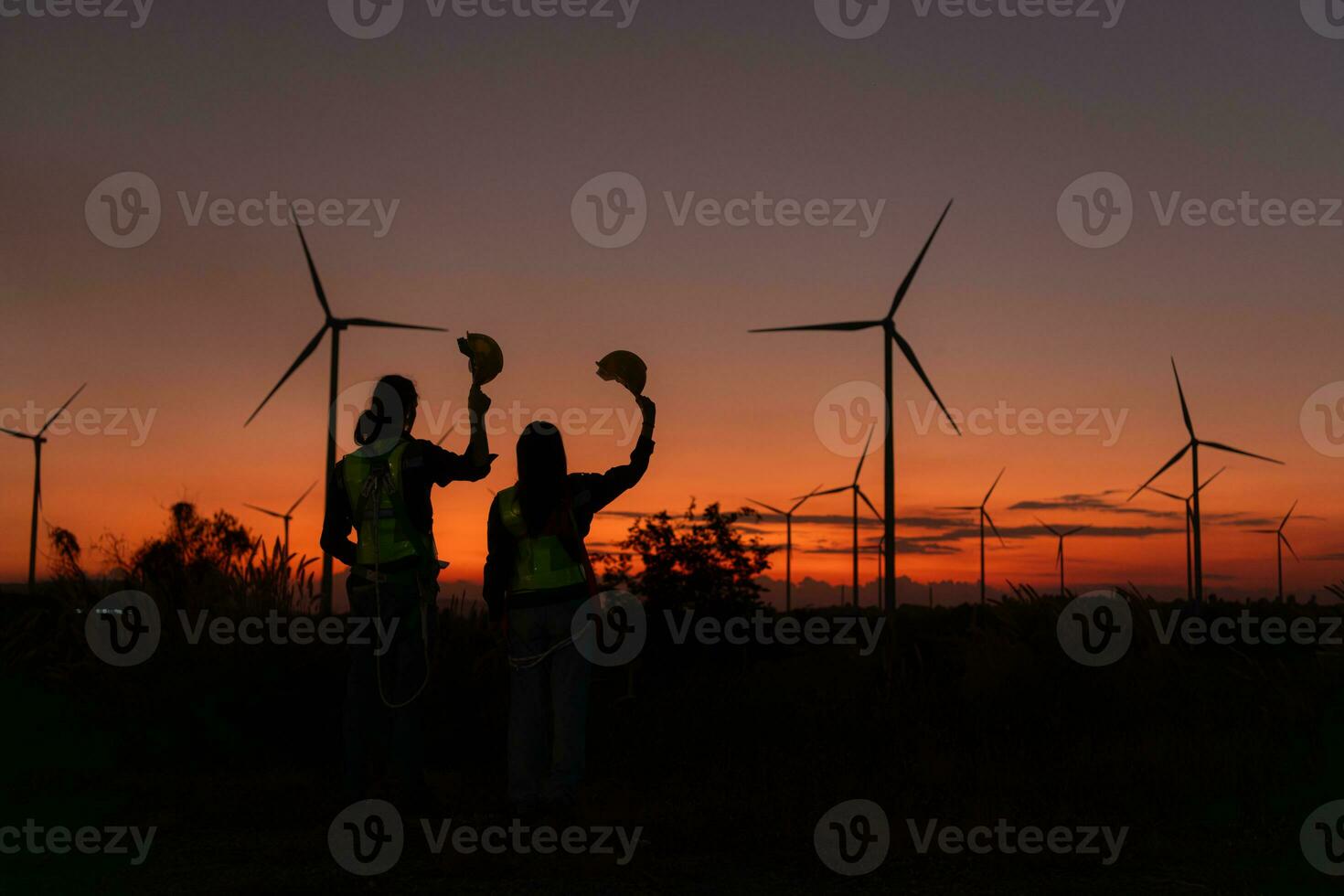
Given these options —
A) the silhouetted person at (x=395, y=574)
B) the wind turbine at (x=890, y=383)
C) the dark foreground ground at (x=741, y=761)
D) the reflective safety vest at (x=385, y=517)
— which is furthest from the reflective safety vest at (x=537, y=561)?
the wind turbine at (x=890, y=383)

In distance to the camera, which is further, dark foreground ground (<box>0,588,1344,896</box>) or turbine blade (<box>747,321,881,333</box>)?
turbine blade (<box>747,321,881,333</box>)

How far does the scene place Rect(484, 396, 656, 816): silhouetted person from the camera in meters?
8.01

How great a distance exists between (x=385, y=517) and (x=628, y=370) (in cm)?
184

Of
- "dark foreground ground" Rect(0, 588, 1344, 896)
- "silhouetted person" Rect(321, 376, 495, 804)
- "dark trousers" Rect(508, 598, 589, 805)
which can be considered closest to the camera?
"dark foreground ground" Rect(0, 588, 1344, 896)

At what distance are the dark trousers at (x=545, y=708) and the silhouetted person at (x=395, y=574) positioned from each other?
616mm

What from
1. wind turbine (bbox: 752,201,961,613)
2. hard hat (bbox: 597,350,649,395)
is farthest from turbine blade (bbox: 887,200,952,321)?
hard hat (bbox: 597,350,649,395)

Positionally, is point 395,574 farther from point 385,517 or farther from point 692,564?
point 692,564

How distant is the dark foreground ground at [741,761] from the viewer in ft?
22.5

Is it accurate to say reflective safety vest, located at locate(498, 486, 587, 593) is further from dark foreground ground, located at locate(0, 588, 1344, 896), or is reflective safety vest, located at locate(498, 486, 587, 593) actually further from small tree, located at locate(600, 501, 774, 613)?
small tree, located at locate(600, 501, 774, 613)

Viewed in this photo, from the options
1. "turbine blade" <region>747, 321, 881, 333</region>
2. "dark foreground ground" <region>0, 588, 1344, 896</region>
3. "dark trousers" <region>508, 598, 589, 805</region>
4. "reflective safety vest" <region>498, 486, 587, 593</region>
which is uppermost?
"turbine blade" <region>747, 321, 881, 333</region>

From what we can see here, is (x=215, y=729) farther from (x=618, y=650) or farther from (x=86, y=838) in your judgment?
(x=618, y=650)

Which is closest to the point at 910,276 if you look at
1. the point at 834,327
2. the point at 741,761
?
the point at 834,327

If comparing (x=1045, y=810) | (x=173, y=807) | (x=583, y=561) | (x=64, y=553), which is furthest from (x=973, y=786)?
(x=64, y=553)

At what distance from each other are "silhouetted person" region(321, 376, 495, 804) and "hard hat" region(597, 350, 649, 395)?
882 mm
